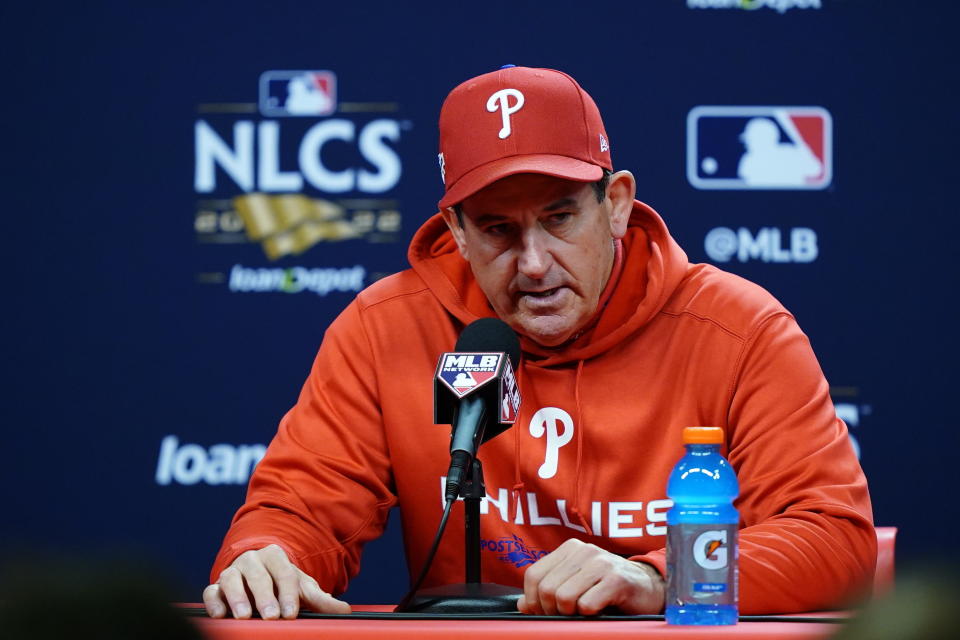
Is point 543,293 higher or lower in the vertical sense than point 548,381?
higher

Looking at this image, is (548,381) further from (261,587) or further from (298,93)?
(298,93)

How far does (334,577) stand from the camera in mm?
1734

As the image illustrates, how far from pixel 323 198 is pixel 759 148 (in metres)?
0.90

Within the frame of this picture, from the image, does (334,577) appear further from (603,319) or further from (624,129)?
(624,129)

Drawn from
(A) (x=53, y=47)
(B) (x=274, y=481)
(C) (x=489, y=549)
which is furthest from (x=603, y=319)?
(A) (x=53, y=47)

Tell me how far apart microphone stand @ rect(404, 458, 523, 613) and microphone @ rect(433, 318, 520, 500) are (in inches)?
0.9

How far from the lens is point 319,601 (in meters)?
1.38

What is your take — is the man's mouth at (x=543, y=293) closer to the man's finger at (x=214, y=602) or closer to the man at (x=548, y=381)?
the man at (x=548, y=381)

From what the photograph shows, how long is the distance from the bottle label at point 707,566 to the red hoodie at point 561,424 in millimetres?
418

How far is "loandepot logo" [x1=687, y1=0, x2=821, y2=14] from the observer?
8.87 ft

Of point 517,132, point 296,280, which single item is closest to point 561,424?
point 517,132

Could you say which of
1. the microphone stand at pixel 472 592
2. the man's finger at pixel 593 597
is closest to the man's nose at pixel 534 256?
the microphone stand at pixel 472 592

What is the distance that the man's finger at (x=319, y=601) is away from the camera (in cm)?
137

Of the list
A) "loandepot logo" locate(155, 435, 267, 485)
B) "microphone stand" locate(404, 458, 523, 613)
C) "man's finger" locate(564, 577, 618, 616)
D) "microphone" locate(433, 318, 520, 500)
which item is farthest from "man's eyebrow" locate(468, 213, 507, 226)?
"loandepot logo" locate(155, 435, 267, 485)
